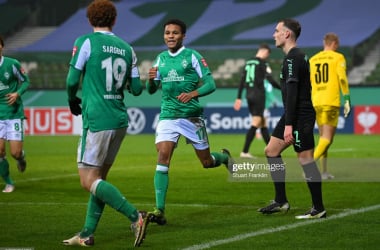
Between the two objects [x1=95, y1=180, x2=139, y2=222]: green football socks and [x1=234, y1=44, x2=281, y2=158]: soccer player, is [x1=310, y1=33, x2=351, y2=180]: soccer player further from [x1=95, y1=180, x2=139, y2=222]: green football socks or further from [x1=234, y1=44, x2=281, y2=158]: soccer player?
[x1=95, y1=180, x2=139, y2=222]: green football socks

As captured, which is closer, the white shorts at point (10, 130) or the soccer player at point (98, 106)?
the soccer player at point (98, 106)

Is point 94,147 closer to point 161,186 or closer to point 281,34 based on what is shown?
point 161,186

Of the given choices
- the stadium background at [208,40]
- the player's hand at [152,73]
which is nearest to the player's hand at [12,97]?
the player's hand at [152,73]

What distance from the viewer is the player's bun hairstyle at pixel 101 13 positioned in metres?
6.85

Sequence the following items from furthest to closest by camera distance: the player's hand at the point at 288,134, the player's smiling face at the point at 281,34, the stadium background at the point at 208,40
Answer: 1. the stadium background at the point at 208,40
2. the player's smiling face at the point at 281,34
3. the player's hand at the point at 288,134

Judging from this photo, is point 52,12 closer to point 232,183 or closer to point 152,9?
point 152,9

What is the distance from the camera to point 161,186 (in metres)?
8.62

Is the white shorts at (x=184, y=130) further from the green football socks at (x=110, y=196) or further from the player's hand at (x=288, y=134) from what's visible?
the green football socks at (x=110, y=196)

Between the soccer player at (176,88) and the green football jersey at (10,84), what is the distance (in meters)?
3.26

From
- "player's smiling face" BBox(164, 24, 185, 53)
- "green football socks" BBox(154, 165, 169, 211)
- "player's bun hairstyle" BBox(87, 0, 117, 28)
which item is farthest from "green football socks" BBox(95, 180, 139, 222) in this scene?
"player's smiling face" BBox(164, 24, 185, 53)

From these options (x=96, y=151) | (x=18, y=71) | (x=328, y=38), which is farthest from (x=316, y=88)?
(x=96, y=151)

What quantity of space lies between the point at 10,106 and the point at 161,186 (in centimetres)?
381

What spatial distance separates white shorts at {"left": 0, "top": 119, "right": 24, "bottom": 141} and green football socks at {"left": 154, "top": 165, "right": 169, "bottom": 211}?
3.58 m

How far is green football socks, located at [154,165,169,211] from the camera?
27.9 feet
